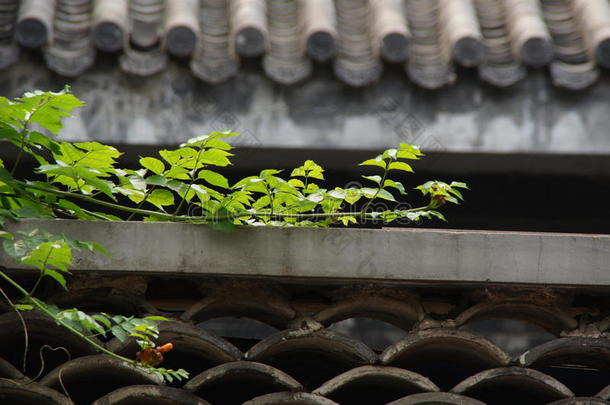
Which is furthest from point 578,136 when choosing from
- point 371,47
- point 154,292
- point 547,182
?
point 154,292

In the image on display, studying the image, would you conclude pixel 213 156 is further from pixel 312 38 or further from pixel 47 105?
pixel 312 38

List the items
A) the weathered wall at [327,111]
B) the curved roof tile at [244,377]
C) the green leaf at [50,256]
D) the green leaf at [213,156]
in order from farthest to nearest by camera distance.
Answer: the weathered wall at [327,111], the green leaf at [213,156], the curved roof tile at [244,377], the green leaf at [50,256]

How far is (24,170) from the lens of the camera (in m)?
4.04

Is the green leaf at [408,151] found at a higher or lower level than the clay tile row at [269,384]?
higher

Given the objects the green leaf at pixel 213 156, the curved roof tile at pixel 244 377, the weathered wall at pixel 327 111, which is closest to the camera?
the curved roof tile at pixel 244 377

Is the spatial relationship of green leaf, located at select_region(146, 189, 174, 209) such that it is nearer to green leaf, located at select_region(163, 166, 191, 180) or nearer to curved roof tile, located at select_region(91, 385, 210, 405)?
green leaf, located at select_region(163, 166, 191, 180)

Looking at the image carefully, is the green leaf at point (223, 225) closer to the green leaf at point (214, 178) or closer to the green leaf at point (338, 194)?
the green leaf at point (214, 178)

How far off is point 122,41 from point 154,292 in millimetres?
2042

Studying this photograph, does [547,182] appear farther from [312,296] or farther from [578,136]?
[312,296]

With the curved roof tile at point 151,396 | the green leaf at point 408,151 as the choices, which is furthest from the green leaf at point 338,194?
the curved roof tile at point 151,396

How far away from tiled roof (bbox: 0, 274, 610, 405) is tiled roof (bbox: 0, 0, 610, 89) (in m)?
1.97

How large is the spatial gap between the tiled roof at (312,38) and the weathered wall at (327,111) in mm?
57

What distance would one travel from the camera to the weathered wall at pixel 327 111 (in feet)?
13.1

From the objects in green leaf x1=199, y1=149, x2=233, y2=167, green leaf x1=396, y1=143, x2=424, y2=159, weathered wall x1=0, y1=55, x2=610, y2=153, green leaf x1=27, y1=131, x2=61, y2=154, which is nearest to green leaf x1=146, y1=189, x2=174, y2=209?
green leaf x1=199, y1=149, x2=233, y2=167
